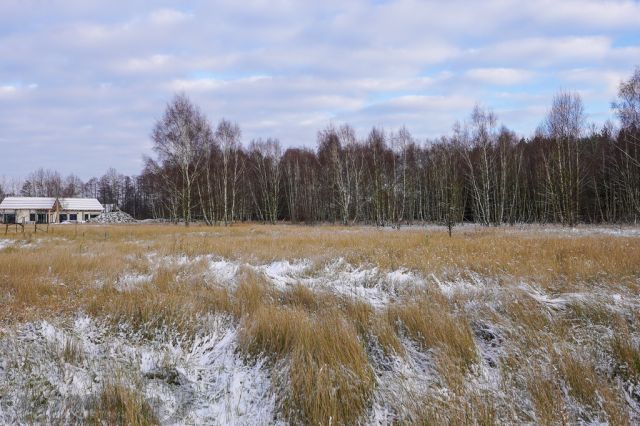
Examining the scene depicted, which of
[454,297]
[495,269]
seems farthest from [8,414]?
[495,269]

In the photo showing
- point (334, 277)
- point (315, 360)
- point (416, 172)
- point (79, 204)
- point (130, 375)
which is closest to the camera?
point (130, 375)

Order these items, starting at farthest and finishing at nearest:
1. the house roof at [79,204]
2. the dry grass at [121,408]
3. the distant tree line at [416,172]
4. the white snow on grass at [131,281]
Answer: the house roof at [79,204]
the distant tree line at [416,172]
the white snow on grass at [131,281]
the dry grass at [121,408]

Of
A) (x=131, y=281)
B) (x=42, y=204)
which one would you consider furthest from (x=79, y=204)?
(x=131, y=281)

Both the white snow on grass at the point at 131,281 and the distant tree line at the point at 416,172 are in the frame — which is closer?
the white snow on grass at the point at 131,281

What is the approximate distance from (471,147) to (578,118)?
32.9 ft

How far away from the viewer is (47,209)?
211 feet

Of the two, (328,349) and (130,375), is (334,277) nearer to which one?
(328,349)

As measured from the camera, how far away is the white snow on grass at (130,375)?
2803 millimetres

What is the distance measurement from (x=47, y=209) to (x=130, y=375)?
77.0 meters

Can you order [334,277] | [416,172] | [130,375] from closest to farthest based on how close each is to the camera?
[130,375] → [334,277] → [416,172]

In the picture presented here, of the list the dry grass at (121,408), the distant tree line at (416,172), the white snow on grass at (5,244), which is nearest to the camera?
the dry grass at (121,408)

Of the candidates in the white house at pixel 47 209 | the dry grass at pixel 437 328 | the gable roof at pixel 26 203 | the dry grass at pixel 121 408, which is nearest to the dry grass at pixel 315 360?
the dry grass at pixel 437 328

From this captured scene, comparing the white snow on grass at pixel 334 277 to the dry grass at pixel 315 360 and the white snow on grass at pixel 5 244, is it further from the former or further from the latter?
the white snow on grass at pixel 5 244

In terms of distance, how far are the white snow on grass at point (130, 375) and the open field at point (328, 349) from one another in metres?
0.02
